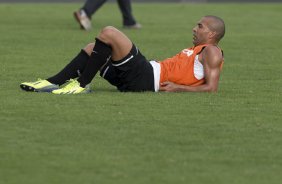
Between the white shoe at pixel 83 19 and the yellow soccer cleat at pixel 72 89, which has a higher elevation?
the yellow soccer cleat at pixel 72 89

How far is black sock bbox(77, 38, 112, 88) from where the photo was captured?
10.5 metres

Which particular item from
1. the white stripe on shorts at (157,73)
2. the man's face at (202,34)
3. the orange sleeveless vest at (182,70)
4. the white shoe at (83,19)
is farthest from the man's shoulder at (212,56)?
the white shoe at (83,19)

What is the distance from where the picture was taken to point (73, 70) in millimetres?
10922

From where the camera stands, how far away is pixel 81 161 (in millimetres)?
7516

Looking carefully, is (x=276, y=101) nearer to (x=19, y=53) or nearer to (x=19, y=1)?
(x=19, y=53)

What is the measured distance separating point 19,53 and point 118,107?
18.3ft

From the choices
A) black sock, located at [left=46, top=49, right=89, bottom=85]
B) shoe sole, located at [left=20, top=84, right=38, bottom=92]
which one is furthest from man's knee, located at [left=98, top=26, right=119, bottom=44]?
shoe sole, located at [left=20, top=84, right=38, bottom=92]

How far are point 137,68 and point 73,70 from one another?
73cm

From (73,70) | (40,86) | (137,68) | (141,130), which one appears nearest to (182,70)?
(137,68)

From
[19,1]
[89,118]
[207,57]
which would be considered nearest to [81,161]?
[89,118]

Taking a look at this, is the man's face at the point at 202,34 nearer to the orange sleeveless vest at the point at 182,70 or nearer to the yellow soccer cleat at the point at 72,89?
the orange sleeveless vest at the point at 182,70

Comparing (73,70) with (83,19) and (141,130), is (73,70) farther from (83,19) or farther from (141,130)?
(83,19)

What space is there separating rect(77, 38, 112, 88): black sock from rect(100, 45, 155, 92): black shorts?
0.45 feet

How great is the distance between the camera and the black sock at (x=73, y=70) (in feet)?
35.7
